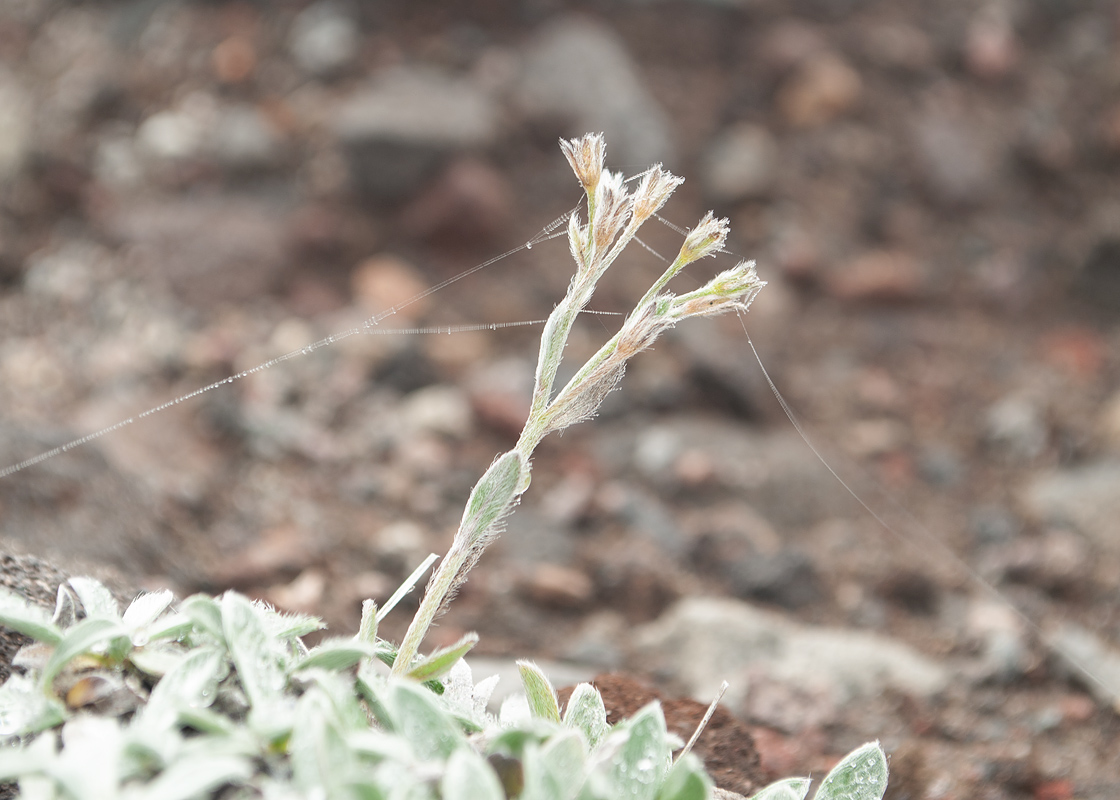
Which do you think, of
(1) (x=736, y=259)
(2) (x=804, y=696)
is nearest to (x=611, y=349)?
(2) (x=804, y=696)

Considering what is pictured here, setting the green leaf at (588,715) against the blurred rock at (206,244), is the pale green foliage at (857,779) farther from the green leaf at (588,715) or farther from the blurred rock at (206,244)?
the blurred rock at (206,244)

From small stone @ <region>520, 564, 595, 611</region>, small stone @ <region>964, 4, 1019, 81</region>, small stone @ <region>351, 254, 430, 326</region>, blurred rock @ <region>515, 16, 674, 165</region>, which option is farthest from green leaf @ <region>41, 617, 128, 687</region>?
small stone @ <region>964, 4, 1019, 81</region>

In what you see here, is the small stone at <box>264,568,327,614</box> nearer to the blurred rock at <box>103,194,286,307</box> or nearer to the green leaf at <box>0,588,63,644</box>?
the green leaf at <box>0,588,63,644</box>

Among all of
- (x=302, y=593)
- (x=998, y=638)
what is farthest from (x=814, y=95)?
(x=302, y=593)

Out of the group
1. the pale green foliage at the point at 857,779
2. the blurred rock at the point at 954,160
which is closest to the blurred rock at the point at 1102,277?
the blurred rock at the point at 954,160

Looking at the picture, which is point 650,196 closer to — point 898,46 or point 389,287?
point 389,287

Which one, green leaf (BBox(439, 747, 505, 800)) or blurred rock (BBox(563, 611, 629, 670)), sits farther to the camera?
blurred rock (BBox(563, 611, 629, 670))
